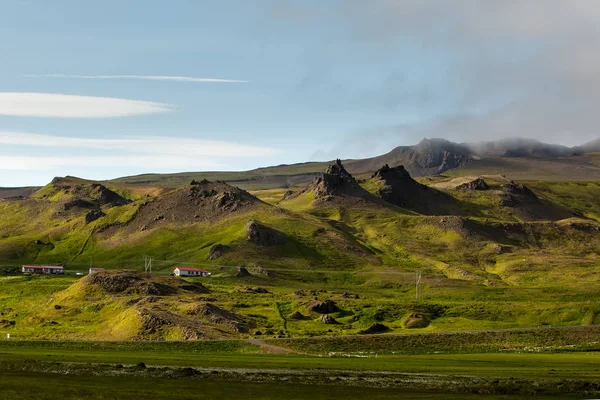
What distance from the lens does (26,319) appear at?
175 meters

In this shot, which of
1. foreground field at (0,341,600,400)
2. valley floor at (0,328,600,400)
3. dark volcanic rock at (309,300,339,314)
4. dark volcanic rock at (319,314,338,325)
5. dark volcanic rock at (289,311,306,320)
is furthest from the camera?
dark volcanic rock at (309,300,339,314)

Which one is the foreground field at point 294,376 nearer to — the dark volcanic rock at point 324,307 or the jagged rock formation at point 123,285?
the dark volcanic rock at point 324,307

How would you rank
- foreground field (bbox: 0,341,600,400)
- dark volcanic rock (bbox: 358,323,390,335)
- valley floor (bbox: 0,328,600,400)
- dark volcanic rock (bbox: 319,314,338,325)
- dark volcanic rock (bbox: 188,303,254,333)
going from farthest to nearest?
1. dark volcanic rock (bbox: 319,314,338,325)
2. dark volcanic rock (bbox: 358,323,390,335)
3. dark volcanic rock (bbox: 188,303,254,333)
4. valley floor (bbox: 0,328,600,400)
5. foreground field (bbox: 0,341,600,400)

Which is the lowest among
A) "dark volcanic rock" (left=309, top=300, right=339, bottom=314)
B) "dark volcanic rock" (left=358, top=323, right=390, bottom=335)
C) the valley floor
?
"dark volcanic rock" (left=358, top=323, right=390, bottom=335)

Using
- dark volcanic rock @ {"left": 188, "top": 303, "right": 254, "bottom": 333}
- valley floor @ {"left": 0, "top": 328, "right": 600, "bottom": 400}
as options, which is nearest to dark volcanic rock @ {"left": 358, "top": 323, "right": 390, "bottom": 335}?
dark volcanic rock @ {"left": 188, "top": 303, "right": 254, "bottom": 333}

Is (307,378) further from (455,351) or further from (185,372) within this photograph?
(455,351)

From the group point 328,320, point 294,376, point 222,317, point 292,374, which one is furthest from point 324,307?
point 294,376

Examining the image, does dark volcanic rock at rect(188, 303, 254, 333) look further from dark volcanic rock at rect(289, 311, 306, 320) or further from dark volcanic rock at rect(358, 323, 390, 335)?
dark volcanic rock at rect(358, 323, 390, 335)

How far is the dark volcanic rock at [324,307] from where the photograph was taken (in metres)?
184

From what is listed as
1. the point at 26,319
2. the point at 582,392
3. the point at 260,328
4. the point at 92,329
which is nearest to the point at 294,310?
the point at 260,328

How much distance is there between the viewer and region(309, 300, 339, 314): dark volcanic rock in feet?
604

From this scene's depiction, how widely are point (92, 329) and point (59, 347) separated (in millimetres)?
29409

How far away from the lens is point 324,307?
185m

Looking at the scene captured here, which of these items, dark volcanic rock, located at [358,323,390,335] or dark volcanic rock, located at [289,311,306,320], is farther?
dark volcanic rock, located at [289,311,306,320]
